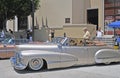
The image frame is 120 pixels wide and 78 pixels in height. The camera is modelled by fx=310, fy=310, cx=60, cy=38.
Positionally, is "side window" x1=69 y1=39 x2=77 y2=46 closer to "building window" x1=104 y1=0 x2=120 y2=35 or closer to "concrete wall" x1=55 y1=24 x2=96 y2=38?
"concrete wall" x1=55 y1=24 x2=96 y2=38

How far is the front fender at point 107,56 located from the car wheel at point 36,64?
2.56 m

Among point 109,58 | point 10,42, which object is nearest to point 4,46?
point 10,42

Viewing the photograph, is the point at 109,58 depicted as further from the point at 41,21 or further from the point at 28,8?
the point at 41,21

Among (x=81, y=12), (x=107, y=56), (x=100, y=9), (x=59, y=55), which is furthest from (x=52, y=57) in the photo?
(x=81, y=12)

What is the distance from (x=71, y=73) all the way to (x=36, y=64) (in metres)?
1.38

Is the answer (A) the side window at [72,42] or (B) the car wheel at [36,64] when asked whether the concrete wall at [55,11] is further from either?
(B) the car wheel at [36,64]

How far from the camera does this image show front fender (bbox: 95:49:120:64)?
1294cm

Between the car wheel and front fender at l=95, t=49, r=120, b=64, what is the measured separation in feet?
8.39

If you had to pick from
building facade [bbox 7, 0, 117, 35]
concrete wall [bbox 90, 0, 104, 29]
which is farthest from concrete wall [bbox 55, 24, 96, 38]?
concrete wall [bbox 90, 0, 104, 29]

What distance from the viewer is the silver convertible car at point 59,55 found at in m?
11.4

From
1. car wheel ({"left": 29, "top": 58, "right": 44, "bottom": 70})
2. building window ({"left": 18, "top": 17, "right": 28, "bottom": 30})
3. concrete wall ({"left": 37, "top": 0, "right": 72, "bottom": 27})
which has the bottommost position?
car wheel ({"left": 29, "top": 58, "right": 44, "bottom": 70})

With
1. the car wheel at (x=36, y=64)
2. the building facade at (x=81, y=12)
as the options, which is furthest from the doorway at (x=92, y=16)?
the car wheel at (x=36, y=64)

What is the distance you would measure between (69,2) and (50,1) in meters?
3.98

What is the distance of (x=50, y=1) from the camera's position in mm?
34344
